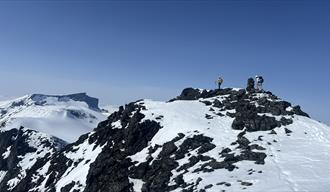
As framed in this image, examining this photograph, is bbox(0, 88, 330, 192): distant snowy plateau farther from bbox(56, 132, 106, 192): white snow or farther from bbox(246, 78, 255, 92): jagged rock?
bbox(246, 78, 255, 92): jagged rock

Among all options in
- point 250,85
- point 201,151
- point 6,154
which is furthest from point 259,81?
point 6,154

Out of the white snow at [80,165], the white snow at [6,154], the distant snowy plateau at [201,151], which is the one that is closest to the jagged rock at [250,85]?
the distant snowy plateau at [201,151]

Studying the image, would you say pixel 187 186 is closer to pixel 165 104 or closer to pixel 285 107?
pixel 285 107

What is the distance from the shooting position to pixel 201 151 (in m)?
67.1

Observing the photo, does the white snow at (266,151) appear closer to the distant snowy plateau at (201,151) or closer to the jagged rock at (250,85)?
the distant snowy plateau at (201,151)

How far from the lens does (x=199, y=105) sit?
316ft

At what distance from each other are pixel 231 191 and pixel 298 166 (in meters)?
11.1

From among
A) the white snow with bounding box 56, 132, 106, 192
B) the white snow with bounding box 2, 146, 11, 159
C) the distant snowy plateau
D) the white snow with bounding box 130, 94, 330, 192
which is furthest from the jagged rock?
the white snow with bounding box 2, 146, 11, 159

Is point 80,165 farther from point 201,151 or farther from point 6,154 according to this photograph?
point 6,154

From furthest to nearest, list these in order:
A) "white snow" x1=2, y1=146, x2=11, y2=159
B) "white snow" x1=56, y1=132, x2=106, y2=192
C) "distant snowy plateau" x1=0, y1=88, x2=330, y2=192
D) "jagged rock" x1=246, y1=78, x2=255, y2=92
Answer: "white snow" x1=2, y1=146, x2=11, y2=159 < "jagged rock" x1=246, y1=78, x2=255, y2=92 < "white snow" x1=56, y1=132, x2=106, y2=192 < "distant snowy plateau" x1=0, y1=88, x2=330, y2=192

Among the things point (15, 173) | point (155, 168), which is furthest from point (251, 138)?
point (15, 173)

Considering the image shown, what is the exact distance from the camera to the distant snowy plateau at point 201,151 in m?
51.0

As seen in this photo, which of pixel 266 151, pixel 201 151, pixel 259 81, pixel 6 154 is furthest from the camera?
pixel 6 154

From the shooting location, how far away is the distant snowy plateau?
51.0 metres
